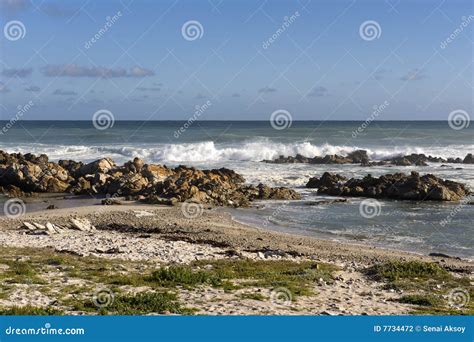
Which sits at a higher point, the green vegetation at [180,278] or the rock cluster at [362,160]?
the rock cluster at [362,160]

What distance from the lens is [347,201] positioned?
4003cm

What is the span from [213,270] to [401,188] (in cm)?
2671

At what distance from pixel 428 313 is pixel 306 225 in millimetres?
17059

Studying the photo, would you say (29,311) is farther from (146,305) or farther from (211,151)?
(211,151)

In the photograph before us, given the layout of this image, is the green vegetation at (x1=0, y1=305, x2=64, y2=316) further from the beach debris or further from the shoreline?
the beach debris

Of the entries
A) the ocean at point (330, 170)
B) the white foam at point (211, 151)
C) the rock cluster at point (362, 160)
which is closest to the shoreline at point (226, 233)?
the ocean at point (330, 170)

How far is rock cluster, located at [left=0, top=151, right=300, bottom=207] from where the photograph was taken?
39.2 metres

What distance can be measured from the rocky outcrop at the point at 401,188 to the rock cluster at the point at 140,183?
4.68m

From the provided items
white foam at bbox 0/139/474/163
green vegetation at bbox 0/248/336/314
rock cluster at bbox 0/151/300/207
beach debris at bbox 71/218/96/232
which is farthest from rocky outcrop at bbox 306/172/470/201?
white foam at bbox 0/139/474/163

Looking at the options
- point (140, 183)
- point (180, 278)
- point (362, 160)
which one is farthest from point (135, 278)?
point (362, 160)

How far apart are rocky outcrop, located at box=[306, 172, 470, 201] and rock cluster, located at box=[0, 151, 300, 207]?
184 inches

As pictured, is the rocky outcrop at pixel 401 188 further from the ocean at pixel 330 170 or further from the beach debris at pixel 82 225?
the beach debris at pixel 82 225

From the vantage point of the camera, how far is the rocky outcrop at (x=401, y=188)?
40.7 meters

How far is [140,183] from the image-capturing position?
138 feet
